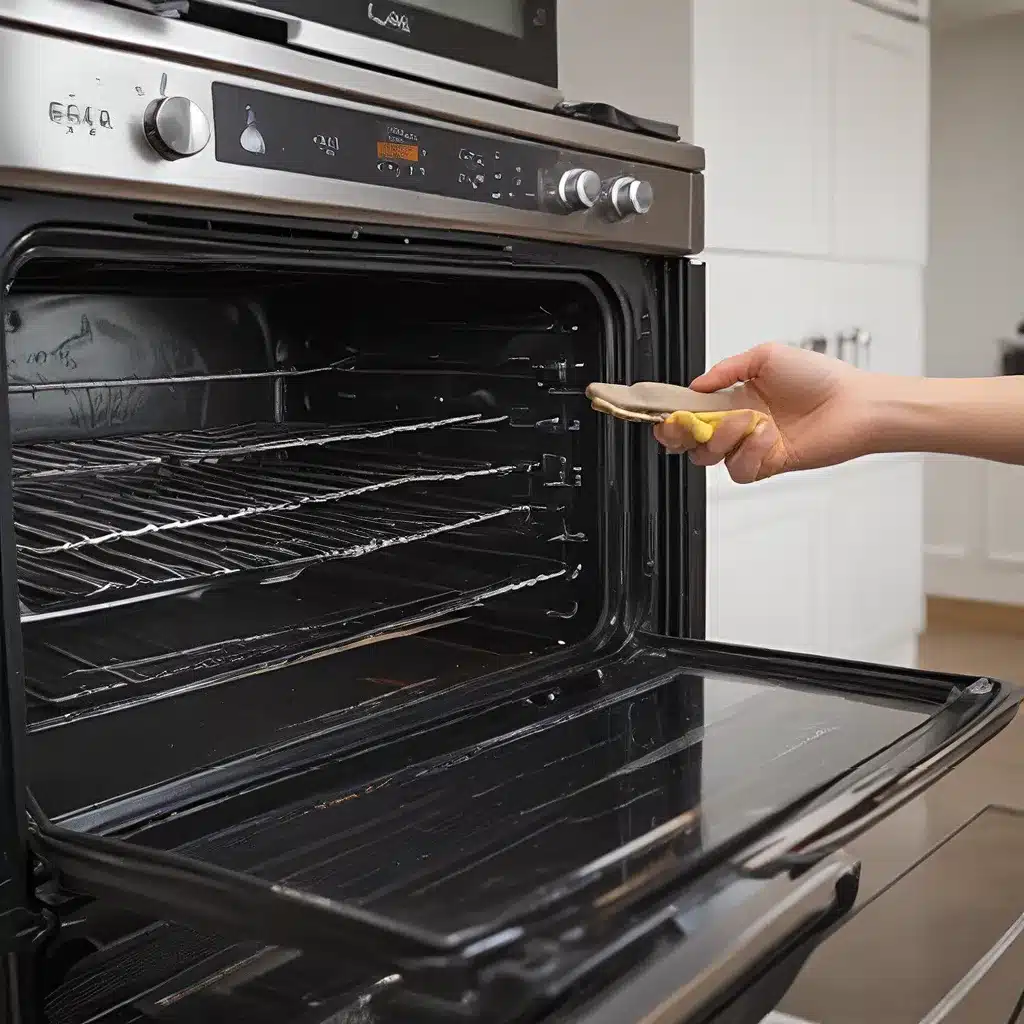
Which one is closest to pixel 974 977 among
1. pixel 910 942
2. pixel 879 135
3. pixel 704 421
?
pixel 910 942

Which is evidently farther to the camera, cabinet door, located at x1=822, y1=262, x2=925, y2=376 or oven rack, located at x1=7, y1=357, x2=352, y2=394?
cabinet door, located at x1=822, y1=262, x2=925, y2=376

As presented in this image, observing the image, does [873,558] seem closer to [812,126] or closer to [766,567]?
[766,567]

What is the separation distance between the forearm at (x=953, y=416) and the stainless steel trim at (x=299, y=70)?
331 mm

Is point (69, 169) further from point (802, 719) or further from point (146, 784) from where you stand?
point (802, 719)

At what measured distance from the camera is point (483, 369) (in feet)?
4.26

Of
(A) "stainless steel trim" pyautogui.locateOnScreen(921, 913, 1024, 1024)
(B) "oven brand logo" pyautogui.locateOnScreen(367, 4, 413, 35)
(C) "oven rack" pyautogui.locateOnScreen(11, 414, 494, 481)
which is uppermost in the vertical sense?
(B) "oven brand logo" pyautogui.locateOnScreen(367, 4, 413, 35)

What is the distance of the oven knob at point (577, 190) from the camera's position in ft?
3.49

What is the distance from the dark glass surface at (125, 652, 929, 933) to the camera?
72 centimetres

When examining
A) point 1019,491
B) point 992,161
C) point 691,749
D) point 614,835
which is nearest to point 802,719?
point 691,749

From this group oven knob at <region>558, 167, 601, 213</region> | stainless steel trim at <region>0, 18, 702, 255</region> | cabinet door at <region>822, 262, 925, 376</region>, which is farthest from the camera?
cabinet door at <region>822, 262, 925, 376</region>

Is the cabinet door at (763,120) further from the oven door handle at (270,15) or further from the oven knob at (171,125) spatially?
the oven knob at (171,125)

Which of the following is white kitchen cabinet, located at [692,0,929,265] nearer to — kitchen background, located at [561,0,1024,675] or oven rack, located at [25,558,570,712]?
kitchen background, located at [561,0,1024,675]

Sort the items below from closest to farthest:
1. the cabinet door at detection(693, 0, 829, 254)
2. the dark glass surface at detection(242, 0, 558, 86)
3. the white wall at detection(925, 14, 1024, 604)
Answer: the dark glass surface at detection(242, 0, 558, 86) → the cabinet door at detection(693, 0, 829, 254) → the white wall at detection(925, 14, 1024, 604)

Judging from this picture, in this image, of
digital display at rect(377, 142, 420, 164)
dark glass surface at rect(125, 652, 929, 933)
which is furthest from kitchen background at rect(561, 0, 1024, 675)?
digital display at rect(377, 142, 420, 164)
